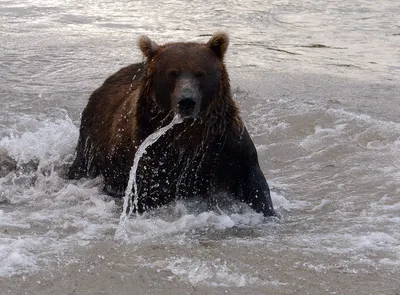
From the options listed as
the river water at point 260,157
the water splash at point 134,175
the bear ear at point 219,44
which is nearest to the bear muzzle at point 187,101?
the water splash at point 134,175

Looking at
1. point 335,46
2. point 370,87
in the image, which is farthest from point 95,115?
point 335,46

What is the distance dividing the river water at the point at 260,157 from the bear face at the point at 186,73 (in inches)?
31.6

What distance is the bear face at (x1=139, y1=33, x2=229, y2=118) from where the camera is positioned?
5570 mm

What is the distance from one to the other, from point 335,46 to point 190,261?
7.23 metres

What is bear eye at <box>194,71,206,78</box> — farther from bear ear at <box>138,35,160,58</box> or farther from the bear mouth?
bear ear at <box>138,35,160,58</box>

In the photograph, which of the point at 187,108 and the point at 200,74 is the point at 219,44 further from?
the point at 187,108

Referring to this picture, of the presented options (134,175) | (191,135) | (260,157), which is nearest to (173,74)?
(191,135)

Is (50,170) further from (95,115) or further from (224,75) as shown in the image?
(224,75)

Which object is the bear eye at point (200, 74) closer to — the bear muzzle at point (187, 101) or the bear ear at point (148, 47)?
the bear muzzle at point (187, 101)

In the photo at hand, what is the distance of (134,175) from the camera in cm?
600

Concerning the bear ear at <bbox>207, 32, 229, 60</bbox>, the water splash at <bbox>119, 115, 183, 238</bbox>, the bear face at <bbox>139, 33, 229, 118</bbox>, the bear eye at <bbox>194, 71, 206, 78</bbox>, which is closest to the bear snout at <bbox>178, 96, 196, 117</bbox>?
the bear face at <bbox>139, 33, 229, 118</bbox>

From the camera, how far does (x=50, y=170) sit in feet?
23.7

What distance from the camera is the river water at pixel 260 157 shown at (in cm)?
486

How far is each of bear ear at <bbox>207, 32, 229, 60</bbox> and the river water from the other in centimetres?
109
